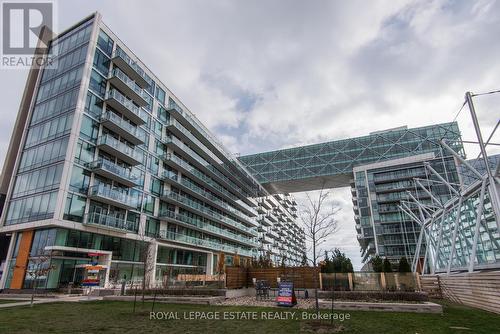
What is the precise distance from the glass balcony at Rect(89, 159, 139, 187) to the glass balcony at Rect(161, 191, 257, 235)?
6.79 meters

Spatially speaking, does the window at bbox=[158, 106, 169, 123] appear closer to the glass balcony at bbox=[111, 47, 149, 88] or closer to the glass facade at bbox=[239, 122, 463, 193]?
the glass balcony at bbox=[111, 47, 149, 88]

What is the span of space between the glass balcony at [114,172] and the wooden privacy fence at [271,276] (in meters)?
17.5

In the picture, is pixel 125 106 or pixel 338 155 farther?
pixel 338 155

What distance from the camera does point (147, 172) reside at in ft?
132

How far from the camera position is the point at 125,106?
3603cm

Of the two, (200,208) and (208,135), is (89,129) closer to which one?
(200,208)

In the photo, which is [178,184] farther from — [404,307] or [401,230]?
[401,230]

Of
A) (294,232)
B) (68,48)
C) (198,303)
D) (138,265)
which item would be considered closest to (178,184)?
(138,265)

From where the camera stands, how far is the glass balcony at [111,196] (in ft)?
101

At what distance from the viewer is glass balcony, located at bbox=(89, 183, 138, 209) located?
30812 millimetres

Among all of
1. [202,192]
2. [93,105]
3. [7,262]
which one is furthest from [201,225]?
Result: [7,262]

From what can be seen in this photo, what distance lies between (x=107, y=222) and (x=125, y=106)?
13608 mm

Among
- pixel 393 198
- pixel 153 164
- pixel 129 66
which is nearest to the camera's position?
pixel 129 66

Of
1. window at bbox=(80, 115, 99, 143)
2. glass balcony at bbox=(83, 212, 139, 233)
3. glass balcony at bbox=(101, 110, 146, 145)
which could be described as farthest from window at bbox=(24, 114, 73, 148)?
glass balcony at bbox=(83, 212, 139, 233)
